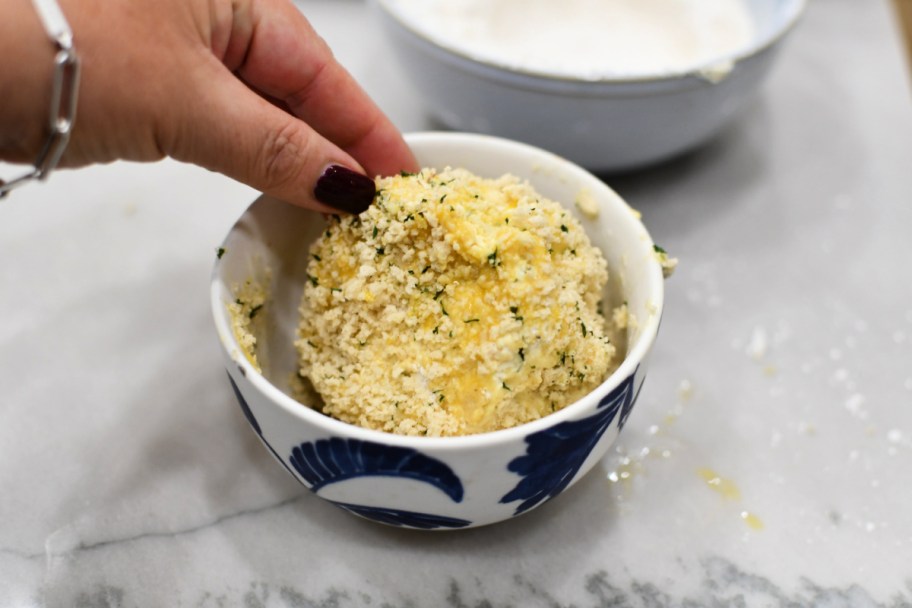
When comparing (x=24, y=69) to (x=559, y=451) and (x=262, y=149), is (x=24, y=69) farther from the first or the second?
(x=559, y=451)

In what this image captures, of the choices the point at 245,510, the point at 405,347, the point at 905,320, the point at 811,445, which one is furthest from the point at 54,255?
the point at 905,320

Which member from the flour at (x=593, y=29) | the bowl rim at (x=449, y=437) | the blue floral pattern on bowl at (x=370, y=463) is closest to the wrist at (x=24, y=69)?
the bowl rim at (x=449, y=437)

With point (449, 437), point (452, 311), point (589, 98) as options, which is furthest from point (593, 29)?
point (449, 437)

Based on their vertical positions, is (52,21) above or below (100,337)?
above

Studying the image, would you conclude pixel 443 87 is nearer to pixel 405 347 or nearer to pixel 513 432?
pixel 405 347

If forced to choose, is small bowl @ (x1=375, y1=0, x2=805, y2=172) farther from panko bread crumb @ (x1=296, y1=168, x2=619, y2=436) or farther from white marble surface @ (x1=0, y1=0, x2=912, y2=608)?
panko bread crumb @ (x1=296, y1=168, x2=619, y2=436)

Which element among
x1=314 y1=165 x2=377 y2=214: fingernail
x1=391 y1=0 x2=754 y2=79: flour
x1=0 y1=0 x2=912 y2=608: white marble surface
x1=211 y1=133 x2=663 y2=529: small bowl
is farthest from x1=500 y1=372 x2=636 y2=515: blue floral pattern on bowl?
x1=391 y1=0 x2=754 y2=79: flour
